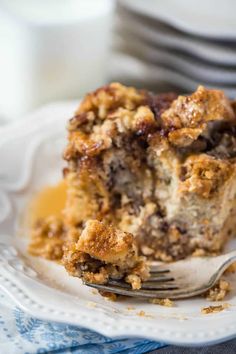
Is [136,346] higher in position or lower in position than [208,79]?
lower

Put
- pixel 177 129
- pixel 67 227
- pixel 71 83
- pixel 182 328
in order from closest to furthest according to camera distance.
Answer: pixel 182 328
pixel 177 129
pixel 67 227
pixel 71 83

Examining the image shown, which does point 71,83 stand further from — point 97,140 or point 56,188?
point 97,140

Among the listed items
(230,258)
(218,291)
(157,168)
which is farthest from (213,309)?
(157,168)

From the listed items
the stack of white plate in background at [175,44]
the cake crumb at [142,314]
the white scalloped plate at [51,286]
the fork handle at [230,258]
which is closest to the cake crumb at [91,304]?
the white scalloped plate at [51,286]

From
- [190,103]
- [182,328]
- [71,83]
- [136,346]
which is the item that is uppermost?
[190,103]

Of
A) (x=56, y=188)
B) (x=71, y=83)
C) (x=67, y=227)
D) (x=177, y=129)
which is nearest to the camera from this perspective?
(x=177, y=129)

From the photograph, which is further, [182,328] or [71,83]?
[71,83]

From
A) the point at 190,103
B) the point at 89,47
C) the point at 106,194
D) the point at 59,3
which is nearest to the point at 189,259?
the point at 106,194

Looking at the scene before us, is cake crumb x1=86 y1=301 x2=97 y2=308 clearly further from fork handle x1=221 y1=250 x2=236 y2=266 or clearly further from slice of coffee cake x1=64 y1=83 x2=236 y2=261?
fork handle x1=221 y1=250 x2=236 y2=266
